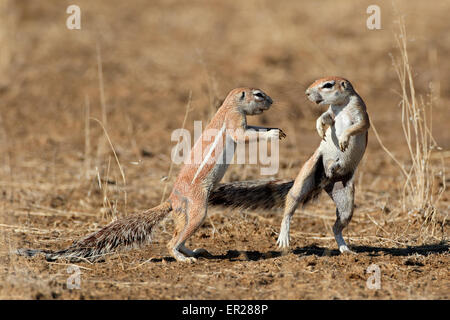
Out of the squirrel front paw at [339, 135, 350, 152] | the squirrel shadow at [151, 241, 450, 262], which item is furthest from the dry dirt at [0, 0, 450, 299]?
the squirrel front paw at [339, 135, 350, 152]

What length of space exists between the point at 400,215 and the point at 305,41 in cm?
964

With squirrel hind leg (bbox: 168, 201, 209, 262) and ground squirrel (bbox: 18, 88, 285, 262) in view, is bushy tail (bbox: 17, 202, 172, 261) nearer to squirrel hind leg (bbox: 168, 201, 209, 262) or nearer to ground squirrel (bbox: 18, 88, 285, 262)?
ground squirrel (bbox: 18, 88, 285, 262)

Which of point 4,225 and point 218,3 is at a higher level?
point 218,3

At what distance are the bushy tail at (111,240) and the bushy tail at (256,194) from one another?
784mm

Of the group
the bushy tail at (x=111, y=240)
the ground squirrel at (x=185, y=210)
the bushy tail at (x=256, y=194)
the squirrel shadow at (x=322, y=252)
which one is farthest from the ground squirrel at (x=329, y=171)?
the bushy tail at (x=111, y=240)

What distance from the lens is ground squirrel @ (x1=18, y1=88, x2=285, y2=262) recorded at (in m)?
6.14

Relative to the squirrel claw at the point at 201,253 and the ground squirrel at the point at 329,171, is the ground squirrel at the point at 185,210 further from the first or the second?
the ground squirrel at the point at 329,171

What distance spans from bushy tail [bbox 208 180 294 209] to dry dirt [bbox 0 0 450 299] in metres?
0.45

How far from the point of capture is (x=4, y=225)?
7406 mm

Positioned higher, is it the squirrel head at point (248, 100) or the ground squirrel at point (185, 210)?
the squirrel head at point (248, 100)

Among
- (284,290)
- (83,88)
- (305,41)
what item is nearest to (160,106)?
(83,88)

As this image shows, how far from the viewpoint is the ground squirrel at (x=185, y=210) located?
6141mm

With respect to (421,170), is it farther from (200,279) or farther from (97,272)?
(97,272)

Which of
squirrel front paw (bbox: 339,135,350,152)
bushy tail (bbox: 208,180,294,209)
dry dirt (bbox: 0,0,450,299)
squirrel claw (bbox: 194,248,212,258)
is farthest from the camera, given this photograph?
bushy tail (bbox: 208,180,294,209)
